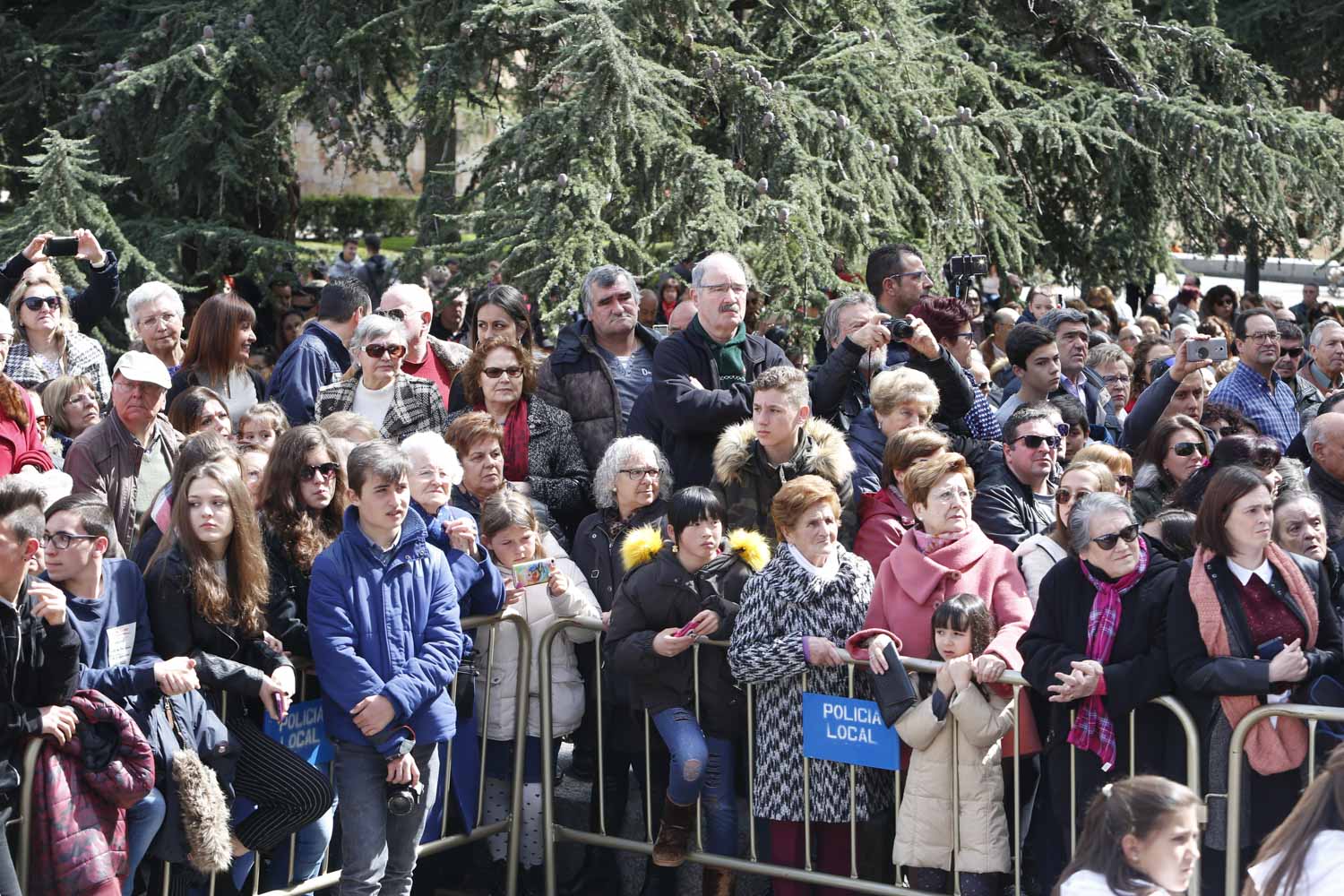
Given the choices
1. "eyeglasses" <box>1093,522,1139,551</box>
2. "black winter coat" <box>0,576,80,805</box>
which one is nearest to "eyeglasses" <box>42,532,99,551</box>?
"black winter coat" <box>0,576,80,805</box>

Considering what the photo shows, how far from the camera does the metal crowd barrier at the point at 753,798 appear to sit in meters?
4.85

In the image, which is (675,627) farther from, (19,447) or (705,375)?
(19,447)

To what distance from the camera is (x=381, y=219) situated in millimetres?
28875

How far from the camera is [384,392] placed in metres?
6.55

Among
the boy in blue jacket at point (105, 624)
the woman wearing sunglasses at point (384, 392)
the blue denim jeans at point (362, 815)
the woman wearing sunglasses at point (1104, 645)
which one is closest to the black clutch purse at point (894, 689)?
the woman wearing sunglasses at point (1104, 645)

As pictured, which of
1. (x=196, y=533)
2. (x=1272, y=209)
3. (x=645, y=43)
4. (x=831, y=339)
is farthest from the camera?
(x=1272, y=209)

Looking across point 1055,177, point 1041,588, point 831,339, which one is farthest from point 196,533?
point 1055,177

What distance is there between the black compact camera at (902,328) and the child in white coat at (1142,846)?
113 inches

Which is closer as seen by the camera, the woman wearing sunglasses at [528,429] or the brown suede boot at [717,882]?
the brown suede boot at [717,882]

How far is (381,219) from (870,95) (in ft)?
65.0

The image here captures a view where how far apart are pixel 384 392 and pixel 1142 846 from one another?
3.91 meters

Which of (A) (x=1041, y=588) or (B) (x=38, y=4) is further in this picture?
(B) (x=38, y=4)

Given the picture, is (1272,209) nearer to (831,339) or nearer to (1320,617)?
(831,339)

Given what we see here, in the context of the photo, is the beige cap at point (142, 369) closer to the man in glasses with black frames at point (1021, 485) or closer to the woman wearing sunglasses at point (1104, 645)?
the man in glasses with black frames at point (1021, 485)
